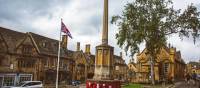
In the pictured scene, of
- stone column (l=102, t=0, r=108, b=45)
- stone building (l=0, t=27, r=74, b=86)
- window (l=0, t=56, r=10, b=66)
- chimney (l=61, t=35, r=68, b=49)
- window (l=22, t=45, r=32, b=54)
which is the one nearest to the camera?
stone column (l=102, t=0, r=108, b=45)

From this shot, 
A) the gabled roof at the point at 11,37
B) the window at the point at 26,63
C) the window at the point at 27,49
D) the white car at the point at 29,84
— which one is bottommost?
the white car at the point at 29,84

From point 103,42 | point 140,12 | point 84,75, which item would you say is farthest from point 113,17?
point 84,75

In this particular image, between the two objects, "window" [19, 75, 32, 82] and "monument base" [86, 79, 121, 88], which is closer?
"monument base" [86, 79, 121, 88]

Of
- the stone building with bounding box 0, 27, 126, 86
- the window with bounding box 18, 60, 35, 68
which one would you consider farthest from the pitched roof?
the window with bounding box 18, 60, 35, 68

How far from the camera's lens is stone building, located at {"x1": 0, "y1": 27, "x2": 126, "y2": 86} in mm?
49719

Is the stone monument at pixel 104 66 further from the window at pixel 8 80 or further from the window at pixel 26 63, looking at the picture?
the window at pixel 26 63

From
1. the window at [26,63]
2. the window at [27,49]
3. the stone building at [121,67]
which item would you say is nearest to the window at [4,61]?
the window at [26,63]

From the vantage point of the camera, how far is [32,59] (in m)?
55.4

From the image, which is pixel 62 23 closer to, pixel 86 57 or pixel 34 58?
pixel 34 58

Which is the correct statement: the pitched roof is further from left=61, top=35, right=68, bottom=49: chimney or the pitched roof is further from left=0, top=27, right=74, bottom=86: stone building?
left=61, top=35, right=68, bottom=49: chimney

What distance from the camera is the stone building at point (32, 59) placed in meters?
49.7

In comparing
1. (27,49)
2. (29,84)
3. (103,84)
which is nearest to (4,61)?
(27,49)

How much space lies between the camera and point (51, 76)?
6041 cm

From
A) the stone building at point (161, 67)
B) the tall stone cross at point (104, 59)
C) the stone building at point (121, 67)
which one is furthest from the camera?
the stone building at point (121, 67)
